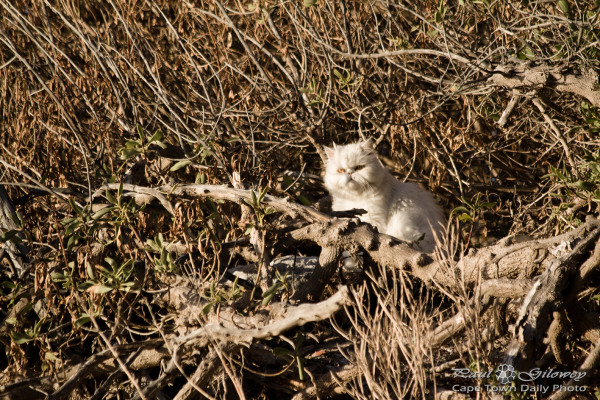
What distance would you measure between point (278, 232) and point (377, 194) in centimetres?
133

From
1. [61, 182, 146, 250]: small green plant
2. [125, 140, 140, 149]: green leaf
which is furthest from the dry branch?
[61, 182, 146, 250]: small green plant

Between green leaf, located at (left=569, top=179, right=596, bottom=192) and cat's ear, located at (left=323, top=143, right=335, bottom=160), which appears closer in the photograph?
green leaf, located at (left=569, top=179, right=596, bottom=192)

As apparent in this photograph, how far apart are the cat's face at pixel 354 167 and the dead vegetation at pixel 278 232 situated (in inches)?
9.6

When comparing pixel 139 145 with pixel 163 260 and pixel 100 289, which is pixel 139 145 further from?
pixel 100 289

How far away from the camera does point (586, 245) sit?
8.64ft

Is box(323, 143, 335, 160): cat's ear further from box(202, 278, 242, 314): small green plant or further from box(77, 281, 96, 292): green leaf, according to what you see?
box(77, 281, 96, 292): green leaf

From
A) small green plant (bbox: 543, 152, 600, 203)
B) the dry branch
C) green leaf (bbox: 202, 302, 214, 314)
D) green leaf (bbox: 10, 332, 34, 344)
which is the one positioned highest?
the dry branch

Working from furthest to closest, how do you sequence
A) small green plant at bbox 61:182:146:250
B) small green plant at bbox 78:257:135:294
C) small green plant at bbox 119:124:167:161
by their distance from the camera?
small green plant at bbox 119:124:167:161, small green plant at bbox 61:182:146:250, small green plant at bbox 78:257:135:294

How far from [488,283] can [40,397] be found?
8.23 feet

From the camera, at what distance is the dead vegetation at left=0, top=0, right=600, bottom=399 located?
8.77ft

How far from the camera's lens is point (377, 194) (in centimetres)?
458

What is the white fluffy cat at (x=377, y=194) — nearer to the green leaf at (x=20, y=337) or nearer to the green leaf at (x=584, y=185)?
the green leaf at (x=584, y=185)

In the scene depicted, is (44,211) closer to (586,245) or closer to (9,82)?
(9,82)

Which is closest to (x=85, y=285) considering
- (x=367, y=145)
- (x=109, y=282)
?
(x=109, y=282)
